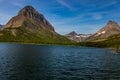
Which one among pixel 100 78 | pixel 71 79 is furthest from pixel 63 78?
pixel 100 78

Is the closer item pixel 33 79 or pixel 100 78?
pixel 33 79

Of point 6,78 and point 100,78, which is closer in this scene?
point 6,78

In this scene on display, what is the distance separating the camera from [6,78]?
52.4 m

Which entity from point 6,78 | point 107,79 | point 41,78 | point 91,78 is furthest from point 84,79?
point 6,78

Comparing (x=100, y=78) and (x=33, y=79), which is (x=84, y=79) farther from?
(x=33, y=79)

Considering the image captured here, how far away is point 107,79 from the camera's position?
5453cm

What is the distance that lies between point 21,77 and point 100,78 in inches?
856

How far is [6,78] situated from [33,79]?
7111 mm

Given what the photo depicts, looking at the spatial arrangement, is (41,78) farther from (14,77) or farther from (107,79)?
Result: (107,79)

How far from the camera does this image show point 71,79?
177 ft

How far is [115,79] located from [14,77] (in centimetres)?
2734

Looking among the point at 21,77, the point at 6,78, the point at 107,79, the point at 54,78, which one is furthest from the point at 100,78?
the point at 6,78

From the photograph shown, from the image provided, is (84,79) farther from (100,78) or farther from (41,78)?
(41,78)

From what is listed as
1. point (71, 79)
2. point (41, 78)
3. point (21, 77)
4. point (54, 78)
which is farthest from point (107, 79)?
point (21, 77)
